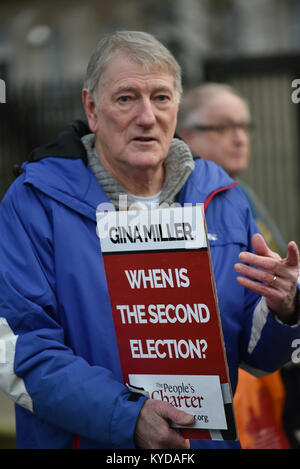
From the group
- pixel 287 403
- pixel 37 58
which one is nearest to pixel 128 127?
pixel 287 403

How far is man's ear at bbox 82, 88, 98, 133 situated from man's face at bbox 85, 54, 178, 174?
47 mm

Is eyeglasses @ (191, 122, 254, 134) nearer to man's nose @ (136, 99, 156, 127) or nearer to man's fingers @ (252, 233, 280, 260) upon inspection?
man's nose @ (136, 99, 156, 127)

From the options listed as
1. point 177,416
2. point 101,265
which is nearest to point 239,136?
point 101,265

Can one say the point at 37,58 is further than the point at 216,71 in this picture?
Yes

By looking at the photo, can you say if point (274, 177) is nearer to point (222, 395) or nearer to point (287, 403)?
point (287, 403)

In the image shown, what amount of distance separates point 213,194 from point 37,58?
1313 centimetres

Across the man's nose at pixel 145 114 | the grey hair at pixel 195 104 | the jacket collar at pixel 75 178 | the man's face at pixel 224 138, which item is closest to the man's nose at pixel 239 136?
the man's face at pixel 224 138

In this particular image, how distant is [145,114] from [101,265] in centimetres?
52

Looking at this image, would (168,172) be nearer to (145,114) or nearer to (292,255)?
(145,114)

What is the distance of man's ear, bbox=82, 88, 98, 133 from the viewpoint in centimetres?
237

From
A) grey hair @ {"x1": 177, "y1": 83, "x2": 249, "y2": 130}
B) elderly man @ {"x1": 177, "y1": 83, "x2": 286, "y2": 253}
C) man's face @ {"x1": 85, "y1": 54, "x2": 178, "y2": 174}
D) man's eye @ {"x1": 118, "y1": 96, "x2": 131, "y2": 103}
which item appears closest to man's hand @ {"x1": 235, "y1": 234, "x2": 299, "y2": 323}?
man's face @ {"x1": 85, "y1": 54, "x2": 178, "y2": 174}

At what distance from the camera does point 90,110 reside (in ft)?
7.84

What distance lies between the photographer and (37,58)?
14.7 metres
